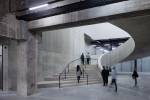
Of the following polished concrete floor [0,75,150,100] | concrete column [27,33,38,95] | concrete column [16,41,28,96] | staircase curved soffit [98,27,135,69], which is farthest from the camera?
staircase curved soffit [98,27,135,69]

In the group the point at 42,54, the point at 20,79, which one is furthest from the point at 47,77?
the point at 20,79

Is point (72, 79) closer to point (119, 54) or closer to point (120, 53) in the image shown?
point (120, 53)

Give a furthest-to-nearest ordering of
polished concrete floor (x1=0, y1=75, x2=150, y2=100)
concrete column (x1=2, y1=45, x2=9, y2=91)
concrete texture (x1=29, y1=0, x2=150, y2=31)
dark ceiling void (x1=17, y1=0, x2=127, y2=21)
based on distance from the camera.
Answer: concrete column (x1=2, y1=45, x2=9, y2=91)
polished concrete floor (x1=0, y1=75, x2=150, y2=100)
dark ceiling void (x1=17, y1=0, x2=127, y2=21)
concrete texture (x1=29, y1=0, x2=150, y2=31)

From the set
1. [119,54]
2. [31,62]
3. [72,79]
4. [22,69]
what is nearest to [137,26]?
[31,62]

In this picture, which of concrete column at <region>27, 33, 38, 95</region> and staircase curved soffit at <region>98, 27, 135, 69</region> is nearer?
concrete column at <region>27, 33, 38, 95</region>

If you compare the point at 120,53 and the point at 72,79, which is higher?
the point at 120,53

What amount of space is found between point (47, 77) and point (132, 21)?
33.5 feet

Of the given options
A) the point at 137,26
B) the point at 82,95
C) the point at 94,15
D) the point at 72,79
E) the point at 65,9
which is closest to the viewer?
the point at 94,15

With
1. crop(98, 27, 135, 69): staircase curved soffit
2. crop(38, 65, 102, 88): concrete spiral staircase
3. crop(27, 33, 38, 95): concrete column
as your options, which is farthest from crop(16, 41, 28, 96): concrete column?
crop(98, 27, 135, 69): staircase curved soffit

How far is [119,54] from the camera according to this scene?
87.7ft

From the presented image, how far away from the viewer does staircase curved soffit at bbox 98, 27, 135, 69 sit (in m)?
22.8

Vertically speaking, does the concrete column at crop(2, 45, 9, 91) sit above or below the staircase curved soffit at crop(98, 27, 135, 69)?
below

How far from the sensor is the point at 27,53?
46.8 feet

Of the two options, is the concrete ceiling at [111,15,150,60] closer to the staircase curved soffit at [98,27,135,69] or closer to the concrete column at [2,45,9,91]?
the staircase curved soffit at [98,27,135,69]
